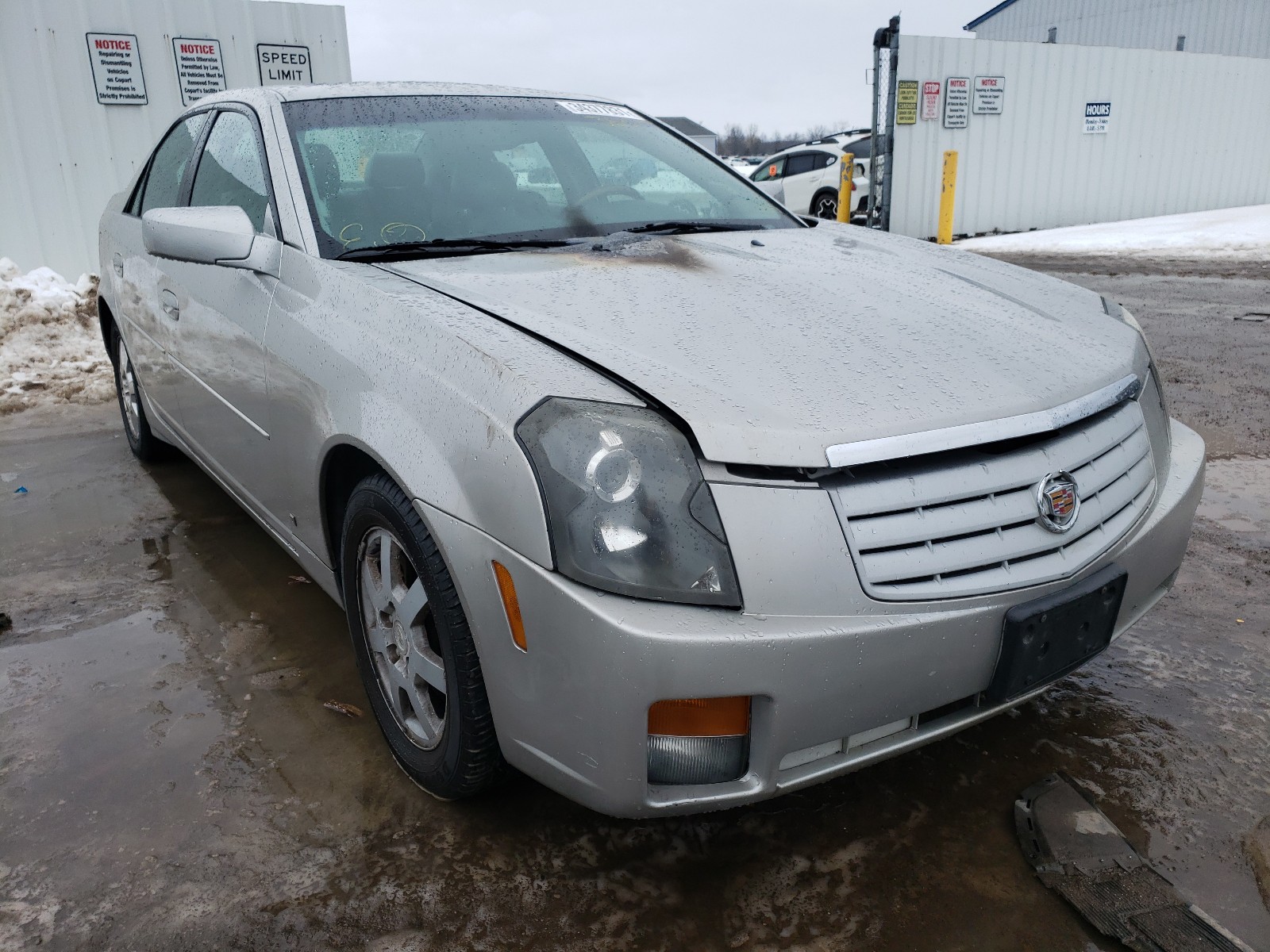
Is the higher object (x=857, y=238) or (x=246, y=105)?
(x=246, y=105)

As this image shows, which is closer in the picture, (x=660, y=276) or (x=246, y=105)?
(x=660, y=276)

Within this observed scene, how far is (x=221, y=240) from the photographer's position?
2314 millimetres

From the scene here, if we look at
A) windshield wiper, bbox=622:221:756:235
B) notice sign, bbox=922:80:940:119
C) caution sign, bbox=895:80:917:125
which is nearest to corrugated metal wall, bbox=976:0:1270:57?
notice sign, bbox=922:80:940:119

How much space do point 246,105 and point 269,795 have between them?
1.89m

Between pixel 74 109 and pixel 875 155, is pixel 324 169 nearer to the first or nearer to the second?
pixel 74 109

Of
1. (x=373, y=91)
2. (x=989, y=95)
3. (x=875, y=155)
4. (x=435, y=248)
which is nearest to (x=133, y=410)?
(x=373, y=91)

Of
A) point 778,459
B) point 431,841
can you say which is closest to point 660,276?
point 778,459

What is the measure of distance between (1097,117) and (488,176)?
51.4 ft

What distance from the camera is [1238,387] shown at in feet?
16.8

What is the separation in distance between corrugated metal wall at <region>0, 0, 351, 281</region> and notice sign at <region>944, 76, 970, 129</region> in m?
9.21

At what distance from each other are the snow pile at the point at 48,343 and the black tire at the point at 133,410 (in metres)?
1.54

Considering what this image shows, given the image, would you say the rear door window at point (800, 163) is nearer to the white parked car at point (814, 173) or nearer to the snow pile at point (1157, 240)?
the white parked car at point (814, 173)

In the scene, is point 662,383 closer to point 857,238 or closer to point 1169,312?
point 857,238

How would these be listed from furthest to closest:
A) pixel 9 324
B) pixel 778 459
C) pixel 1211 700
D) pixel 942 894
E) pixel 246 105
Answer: pixel 9 324
pixel 246 105
pixel 1211 700
pixel 942 894
pixel 778 459
